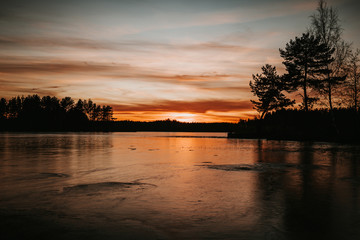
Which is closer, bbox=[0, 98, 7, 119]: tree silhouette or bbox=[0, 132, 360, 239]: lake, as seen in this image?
bbox=[0, 132, 360, 239]: lake

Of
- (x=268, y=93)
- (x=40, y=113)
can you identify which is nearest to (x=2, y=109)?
(x=40, y=113)

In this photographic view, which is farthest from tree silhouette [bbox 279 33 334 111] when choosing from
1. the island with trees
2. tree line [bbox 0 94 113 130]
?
tree line [bbox 0 94 113 130]

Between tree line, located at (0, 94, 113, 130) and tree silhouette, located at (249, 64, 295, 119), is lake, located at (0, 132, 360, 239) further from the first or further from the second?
tree line, located at (0, 94, 113, 130)

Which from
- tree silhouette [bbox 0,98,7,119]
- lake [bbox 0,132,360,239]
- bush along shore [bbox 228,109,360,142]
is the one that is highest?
tree silhouette [bbox 0,98,7,119]

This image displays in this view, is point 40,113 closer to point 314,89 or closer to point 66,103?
point 66,103

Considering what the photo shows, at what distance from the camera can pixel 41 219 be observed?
19.5 feet

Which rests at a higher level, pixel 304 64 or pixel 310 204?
pixel 304 64

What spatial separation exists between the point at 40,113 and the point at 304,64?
128743 millimetres

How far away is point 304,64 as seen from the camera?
45469mm

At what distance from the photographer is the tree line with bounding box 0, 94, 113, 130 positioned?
14175cm

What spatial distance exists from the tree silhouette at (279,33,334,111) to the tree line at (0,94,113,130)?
12448 cm

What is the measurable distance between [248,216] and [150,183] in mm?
4585

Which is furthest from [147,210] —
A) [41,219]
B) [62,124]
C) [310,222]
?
[62,124]

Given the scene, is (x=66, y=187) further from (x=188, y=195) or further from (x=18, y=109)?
(x=18, y=109)
